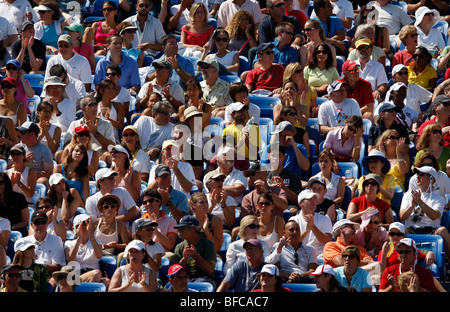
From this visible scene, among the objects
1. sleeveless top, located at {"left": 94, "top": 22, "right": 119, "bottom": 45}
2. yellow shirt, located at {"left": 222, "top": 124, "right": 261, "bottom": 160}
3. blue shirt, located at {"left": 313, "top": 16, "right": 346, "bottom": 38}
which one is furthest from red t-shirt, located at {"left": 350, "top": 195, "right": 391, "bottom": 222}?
→ sleeveless top, located at {"left": 94, "top": 22, "right": 119, "bottom": 45}

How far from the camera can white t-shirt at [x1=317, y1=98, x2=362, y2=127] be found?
42.7ft

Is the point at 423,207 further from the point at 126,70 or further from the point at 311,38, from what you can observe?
the point at 126,70

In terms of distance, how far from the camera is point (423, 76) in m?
14.1

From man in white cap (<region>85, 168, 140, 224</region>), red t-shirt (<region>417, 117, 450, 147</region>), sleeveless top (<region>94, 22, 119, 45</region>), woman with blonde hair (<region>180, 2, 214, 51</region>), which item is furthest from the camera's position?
sleeveless top (<region>94, 22, 119, 45</region>)

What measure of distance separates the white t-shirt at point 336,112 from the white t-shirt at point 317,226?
1.92m

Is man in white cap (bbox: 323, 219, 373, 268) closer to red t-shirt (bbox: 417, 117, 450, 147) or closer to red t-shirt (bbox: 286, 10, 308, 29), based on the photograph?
red t-shirt (bbox: 417, 117, 450, 147)

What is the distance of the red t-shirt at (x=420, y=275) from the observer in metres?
10.4

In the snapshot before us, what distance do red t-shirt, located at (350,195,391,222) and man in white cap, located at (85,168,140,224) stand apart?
219 centimetres

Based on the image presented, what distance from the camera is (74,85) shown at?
45.9 feet

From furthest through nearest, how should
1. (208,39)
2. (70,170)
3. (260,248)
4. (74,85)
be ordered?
(208,39) < (74,85) < (70,170) < (260,248)
